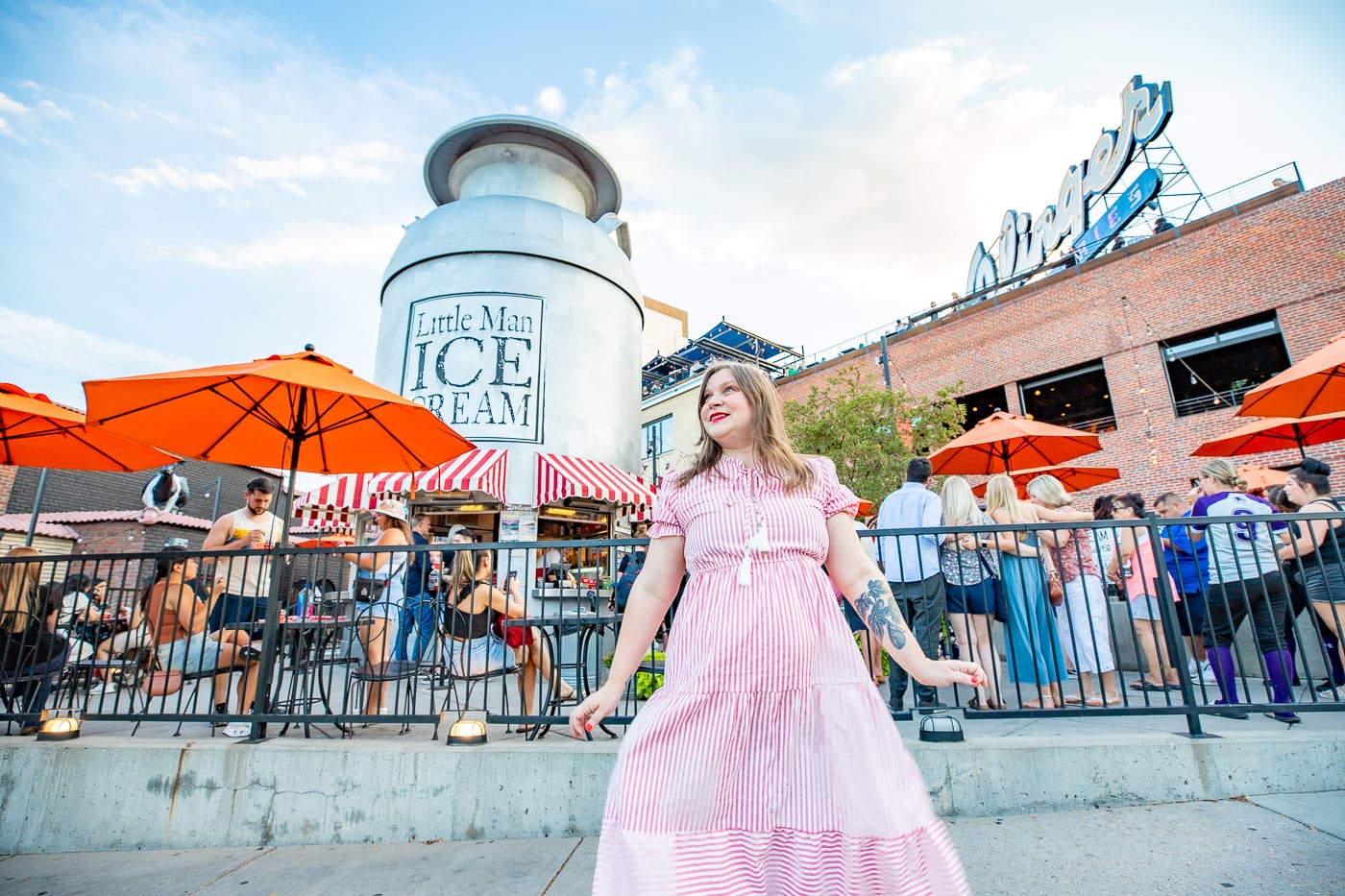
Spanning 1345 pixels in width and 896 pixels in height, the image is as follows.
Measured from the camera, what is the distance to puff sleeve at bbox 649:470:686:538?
2.04m

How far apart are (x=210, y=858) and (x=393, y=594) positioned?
2.60 m

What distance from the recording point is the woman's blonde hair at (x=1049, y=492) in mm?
6062

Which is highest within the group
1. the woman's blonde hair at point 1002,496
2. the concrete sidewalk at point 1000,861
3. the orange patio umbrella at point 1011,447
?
the orange patio umbrella at point 1011,447

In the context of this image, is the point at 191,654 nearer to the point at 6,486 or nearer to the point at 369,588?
the point at 369,588

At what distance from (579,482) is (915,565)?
8.15 metres

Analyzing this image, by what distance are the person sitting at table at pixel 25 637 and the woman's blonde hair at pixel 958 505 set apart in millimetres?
7051

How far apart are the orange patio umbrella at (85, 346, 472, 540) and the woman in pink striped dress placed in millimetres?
3411

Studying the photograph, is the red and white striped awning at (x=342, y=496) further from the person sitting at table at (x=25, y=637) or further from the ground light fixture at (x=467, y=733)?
the ground light fixture at (x=467, y=733)

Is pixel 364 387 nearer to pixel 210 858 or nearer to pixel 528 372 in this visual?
pixel 210 858

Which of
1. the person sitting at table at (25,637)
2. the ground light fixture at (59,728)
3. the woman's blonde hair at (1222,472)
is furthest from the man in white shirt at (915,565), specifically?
the person sitting at table at (25,637)

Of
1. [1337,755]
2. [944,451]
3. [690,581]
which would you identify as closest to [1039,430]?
[944,451]

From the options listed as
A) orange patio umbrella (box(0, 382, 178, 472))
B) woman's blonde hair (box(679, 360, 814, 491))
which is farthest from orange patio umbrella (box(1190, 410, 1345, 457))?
orange patio umbrella (box(0, 382, 178, 472))

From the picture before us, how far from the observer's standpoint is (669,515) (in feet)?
6.76

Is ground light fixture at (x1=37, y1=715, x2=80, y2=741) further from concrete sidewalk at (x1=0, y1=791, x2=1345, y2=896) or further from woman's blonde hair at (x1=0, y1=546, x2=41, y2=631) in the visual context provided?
woman's blonde hair at (x1=0, y1=546, x2=41, y2=631)
